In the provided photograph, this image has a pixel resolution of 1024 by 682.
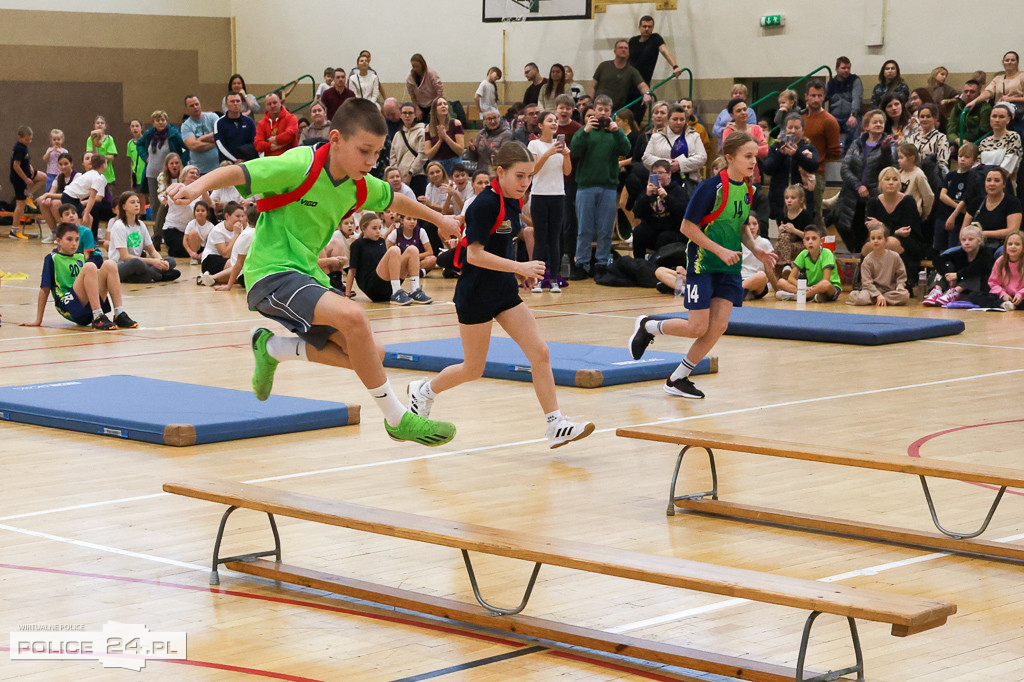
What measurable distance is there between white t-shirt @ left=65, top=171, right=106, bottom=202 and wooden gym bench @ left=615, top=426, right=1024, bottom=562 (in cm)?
1610

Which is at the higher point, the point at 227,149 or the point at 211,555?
the point at 227,149

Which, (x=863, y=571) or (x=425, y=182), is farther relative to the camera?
(x=425, y=182)

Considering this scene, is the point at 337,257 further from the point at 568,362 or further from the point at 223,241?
the point at 568,362

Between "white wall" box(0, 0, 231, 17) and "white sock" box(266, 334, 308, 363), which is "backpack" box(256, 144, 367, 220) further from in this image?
"white wall" box(0, 0, 231, 17)

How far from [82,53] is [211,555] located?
22957 millimetres

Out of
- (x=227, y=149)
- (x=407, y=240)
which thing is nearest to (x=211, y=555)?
(x=407, y=240)

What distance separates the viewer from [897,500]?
6293 millimetres

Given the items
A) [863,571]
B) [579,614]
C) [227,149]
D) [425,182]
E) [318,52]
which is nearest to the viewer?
[579,614]

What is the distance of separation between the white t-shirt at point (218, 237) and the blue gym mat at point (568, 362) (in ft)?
22.6

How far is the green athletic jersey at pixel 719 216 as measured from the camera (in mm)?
8469

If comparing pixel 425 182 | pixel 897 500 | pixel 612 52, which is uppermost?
pixel 612 52

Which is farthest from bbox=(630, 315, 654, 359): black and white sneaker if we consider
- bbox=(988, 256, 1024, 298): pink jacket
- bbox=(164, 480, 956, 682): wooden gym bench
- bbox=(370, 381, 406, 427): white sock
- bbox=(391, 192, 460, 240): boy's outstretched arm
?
bbox=(988, 256, 1024, 298): pink jacket

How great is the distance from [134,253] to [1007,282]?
10.5 metres

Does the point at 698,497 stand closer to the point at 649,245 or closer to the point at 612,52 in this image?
the point at 649,245
